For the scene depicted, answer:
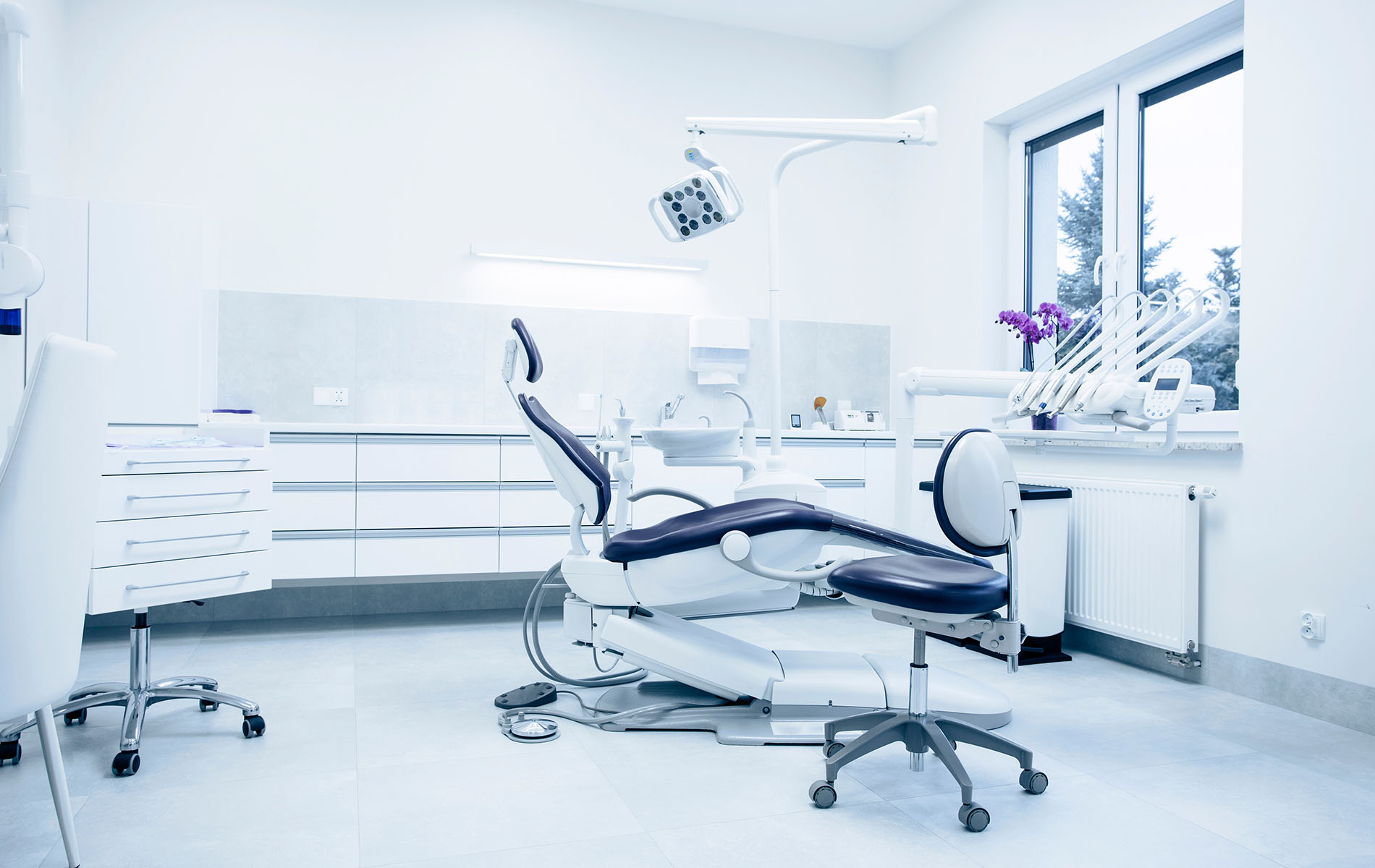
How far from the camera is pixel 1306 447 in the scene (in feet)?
9.53

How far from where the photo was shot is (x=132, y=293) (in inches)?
145

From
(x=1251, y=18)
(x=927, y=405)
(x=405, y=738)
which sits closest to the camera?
(x=405, y=738)

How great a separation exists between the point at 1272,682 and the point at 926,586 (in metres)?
1.77

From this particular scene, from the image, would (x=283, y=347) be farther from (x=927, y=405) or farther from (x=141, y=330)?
(x=927, y=405)

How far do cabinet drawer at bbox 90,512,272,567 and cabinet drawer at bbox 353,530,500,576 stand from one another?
1230 mm

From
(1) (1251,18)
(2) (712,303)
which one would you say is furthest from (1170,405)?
(2) (712,303)

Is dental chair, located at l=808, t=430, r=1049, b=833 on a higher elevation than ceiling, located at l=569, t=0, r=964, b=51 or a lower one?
lower

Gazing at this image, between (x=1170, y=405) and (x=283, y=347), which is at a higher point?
(x=283, y=347)

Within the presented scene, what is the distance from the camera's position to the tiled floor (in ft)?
6.09

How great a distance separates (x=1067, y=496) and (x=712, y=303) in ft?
7.41

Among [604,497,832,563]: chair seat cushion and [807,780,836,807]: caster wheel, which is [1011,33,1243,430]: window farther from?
[807,780,836,807]: caster wheel

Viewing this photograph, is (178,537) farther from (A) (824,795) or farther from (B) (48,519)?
(A) (824,795)

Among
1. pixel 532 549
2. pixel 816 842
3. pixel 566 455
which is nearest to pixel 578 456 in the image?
pixel 566 455

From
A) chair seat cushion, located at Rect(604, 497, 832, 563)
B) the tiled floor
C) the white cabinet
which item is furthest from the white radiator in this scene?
the white cabinet
